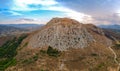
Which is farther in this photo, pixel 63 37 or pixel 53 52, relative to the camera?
pixel 63 37

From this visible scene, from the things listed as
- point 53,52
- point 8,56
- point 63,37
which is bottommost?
point 8,56

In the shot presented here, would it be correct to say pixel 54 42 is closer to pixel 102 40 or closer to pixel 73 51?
pixel 73 51

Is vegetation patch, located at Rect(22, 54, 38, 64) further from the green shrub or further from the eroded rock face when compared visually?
the eroded rock face

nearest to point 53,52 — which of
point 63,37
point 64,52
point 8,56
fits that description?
point 64,52

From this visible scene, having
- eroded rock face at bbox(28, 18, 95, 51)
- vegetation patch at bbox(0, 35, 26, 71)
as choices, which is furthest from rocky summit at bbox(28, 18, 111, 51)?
vegetation patch at bbox(0, 35, 26, 71)

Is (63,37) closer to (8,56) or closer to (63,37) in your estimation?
(63,37)

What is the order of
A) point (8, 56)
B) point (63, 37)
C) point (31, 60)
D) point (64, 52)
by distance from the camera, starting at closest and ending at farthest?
point (31, 60)
point (64, 52)
point (63, 37)
point (8, 56)

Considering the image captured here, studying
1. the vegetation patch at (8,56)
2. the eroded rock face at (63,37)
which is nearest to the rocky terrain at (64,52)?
the eroded rock face at (63,37)
